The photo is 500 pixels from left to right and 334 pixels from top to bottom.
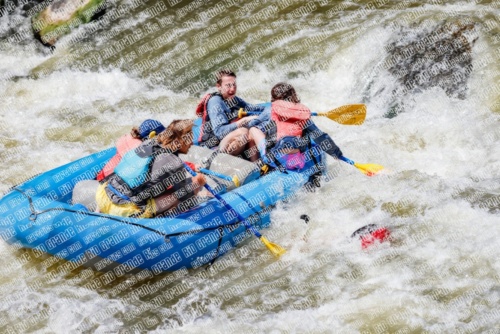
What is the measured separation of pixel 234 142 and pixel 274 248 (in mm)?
1125

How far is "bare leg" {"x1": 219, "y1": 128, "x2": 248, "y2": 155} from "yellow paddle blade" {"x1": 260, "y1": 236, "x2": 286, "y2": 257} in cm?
97

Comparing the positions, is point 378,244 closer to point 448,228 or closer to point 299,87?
point 448,228

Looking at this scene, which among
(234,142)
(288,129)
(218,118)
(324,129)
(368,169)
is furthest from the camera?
(324,129)

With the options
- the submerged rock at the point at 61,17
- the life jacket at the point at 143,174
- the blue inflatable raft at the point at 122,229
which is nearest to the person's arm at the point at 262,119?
the blue inflatable raft at the point at 122,229

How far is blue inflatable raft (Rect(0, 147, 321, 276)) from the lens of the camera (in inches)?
217

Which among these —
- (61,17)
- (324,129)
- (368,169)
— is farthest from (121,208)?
(61,17)

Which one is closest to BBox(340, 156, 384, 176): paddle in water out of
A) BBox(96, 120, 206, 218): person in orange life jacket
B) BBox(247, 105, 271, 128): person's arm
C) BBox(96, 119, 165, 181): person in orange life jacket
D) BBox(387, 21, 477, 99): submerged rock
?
BBox(247, 105, 271, 128): person's arm

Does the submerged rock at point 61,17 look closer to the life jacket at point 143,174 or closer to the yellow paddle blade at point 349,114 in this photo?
the yellow paddle blade at point 349,114

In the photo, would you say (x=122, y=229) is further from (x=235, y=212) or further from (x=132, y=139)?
(x=235, y=212)

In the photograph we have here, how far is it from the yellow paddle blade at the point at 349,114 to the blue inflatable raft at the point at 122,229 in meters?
1.08

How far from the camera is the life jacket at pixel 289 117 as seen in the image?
6.27 meters

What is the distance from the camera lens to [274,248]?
235 inches

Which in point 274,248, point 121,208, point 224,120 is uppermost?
point 224,120

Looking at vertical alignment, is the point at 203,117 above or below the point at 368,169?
above
